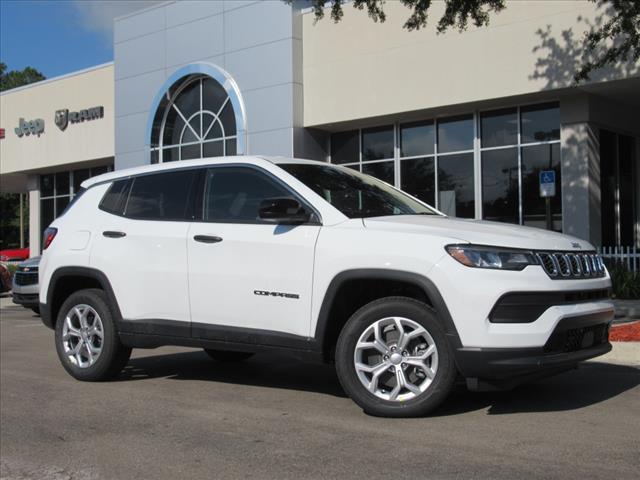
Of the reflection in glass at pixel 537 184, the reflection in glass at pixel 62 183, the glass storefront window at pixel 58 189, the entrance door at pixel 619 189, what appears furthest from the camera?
the reflection in glass at pixel 62 183

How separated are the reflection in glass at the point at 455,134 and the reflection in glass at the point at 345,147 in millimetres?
2746

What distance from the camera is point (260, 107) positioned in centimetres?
2158

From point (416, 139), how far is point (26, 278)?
10.9m

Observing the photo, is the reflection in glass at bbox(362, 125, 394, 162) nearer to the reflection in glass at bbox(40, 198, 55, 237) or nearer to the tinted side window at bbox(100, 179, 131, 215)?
the tinted side window at bbox(100, 179, 131, 215)

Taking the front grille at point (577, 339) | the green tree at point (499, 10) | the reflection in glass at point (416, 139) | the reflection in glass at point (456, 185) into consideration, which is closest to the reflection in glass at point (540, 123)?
the reflection in glass at point (456, 185)

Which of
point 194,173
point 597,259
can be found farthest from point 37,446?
point 597,259

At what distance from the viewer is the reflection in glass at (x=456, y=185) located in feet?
63.6

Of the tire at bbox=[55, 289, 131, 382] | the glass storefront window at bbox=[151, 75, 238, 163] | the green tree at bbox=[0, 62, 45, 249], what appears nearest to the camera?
the tire at bbox=[55, 289, 131, 382]

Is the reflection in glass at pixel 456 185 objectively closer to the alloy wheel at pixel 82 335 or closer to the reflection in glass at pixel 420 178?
the reflection in glass at pixel 420 178

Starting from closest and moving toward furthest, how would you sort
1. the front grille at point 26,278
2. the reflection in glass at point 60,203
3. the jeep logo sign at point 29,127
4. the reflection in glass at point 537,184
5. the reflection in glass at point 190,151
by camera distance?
1. the front grille at point 26,278
2. the reflection in glass at point 537,184
3. the reflection in glass at point 190,151
4. the jeep logo sign at point 29,127
5. the reflection in glass at point 60,203

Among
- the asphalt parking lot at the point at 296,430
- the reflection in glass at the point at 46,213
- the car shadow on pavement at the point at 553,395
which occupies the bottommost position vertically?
the asphalt parking lot at the point at 296,430

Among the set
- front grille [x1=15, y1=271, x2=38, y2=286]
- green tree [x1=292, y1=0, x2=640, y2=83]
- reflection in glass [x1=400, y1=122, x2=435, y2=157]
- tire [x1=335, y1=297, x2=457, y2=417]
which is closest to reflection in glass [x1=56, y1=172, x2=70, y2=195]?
reflection in glass [x1=400, y1=122, x2=435, y2=157]

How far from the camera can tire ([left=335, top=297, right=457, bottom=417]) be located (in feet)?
16.4

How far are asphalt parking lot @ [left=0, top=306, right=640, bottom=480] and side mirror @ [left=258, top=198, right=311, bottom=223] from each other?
1422 millimetres
